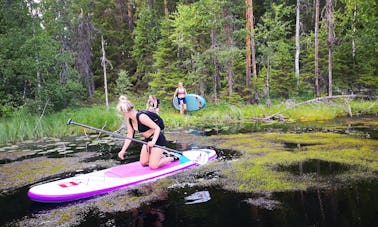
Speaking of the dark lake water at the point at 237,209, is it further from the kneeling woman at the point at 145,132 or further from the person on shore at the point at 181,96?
the person on shore at the point at 181,96

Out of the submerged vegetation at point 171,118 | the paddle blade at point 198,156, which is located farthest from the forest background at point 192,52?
the paddle blade at point 198,156

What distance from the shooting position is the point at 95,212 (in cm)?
410

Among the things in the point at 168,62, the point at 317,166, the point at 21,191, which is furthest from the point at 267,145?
the point at 168,62

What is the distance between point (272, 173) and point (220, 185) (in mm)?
999

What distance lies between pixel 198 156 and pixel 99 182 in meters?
2.09

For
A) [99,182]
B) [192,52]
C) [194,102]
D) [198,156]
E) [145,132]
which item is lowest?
[99,182]

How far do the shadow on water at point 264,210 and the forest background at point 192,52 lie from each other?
979cm

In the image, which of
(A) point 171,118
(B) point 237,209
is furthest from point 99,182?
(A) point 171,118

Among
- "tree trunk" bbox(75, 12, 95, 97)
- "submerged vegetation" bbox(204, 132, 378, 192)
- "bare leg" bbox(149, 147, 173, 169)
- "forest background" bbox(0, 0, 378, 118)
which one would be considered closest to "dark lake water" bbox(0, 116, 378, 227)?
"submerged vegetation" bbox(204, 132, 378, 192)

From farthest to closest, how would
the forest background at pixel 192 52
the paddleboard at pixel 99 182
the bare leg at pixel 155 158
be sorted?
the forest background at pixel 192 52, the bare leg at pixel 155 158, the paddleboard at pixel 99 182

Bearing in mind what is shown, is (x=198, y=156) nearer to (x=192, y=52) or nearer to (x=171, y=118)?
(x=171, y=118)

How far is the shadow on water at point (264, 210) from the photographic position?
3.56 metres

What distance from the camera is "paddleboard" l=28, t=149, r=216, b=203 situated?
179 inches

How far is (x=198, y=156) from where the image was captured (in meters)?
6.36
